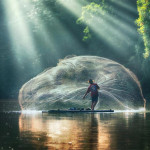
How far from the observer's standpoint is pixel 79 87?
89.6 ft

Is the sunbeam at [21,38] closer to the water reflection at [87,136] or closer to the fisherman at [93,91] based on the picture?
the fisherman at [93,91]

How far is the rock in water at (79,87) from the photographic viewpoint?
26516 millimetres

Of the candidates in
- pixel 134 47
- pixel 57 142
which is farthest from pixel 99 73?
pixel 134 47

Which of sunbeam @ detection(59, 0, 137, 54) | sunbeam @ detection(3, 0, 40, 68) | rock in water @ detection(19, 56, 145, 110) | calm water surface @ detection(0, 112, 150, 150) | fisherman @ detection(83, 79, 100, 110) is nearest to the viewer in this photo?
calm water surface @ detection(0, 112, 150, 150)

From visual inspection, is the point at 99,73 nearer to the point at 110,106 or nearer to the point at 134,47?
the point at 110,106

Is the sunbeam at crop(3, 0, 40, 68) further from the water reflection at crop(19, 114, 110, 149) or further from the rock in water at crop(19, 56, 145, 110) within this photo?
the water reflection at crop(19, 114, 110, 149)

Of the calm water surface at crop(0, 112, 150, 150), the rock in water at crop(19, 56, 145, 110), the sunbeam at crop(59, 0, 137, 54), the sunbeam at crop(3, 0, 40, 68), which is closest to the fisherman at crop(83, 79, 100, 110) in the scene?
the rock in water at crop(19, 56, 145, 110)

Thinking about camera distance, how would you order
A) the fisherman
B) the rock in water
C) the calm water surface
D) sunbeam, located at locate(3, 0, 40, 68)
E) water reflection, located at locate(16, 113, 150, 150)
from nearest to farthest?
the calm water surface < water reflection, located at locate(16, 113, 150, 150) < the fisherman < the rock in water < sunbeam, located at locate(3, 0, 40, 68)

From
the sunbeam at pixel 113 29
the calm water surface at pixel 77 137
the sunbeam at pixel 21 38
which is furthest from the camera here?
the sunbeam at pixel 21 38

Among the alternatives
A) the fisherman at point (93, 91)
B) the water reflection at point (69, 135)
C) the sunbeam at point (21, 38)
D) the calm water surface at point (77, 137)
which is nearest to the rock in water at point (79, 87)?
the fisherman at point (93, 91)

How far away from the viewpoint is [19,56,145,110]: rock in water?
26.5m

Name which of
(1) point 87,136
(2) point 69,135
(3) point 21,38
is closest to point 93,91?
(2) point 69,135

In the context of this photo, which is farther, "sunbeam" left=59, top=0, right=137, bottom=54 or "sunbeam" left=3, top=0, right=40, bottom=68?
"sunbeam" left=3, top=0, right=40, bottom=68

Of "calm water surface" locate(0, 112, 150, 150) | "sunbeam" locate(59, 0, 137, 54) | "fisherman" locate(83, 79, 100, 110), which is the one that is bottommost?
"calm water surface" locate(0, 112, 150, 150)
